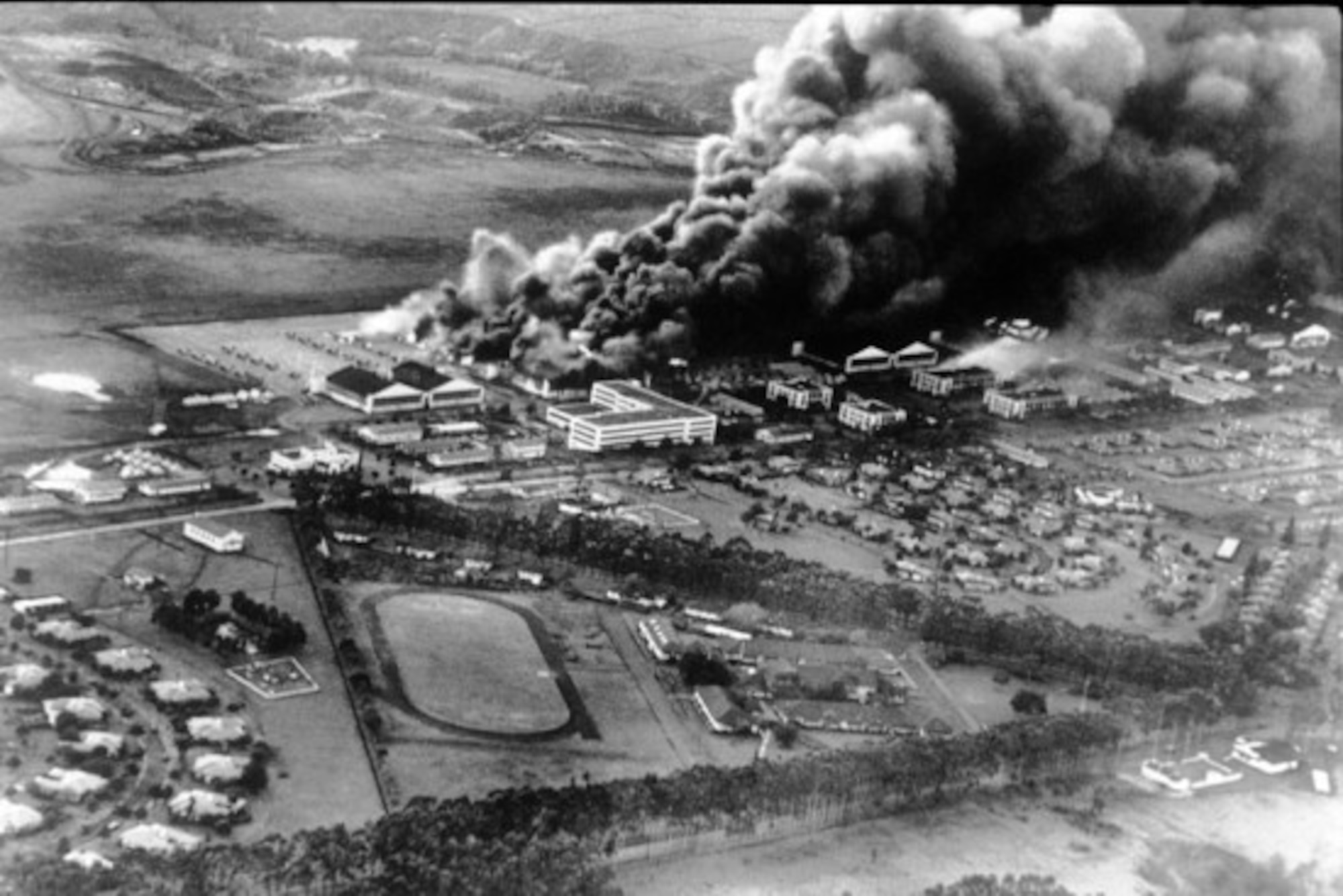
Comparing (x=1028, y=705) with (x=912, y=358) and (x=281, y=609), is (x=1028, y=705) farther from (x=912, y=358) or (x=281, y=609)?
(x=912, y=358)

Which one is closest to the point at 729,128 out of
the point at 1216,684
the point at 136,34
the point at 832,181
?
the point at 832,181

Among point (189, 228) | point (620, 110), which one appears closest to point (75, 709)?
point (189, 228)

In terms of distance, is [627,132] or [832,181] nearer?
[832,181]

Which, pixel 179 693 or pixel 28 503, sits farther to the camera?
pixel 28 503

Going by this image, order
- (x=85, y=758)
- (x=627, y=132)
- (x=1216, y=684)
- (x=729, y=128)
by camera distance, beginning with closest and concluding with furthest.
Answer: (x=85, y=758), (x=1216, y=684), (x=729, y=128), (x=627, y=132)

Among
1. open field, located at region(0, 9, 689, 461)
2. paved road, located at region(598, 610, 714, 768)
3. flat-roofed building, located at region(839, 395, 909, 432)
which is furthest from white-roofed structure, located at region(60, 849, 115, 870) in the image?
flat-roofed building, located at region(839, 395, 909, 432)

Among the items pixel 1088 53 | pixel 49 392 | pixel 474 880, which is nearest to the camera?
pixel 474 880

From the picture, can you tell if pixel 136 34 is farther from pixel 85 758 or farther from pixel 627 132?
pixel 85 758
